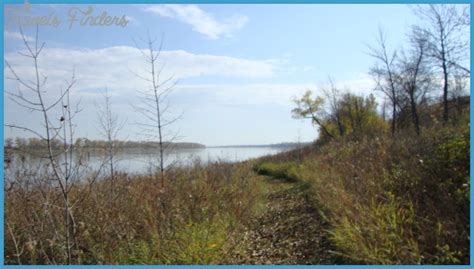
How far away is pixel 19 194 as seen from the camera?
5473 millimetres

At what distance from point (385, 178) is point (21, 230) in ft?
17.0

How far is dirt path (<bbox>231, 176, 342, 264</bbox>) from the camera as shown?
17.7 feet

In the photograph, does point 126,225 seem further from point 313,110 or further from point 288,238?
point 313,110

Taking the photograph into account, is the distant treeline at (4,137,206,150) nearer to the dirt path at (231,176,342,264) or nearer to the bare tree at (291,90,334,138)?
the dirt path at (231,176,342,264)

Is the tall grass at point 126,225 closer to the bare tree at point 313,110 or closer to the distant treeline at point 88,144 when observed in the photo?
the distant treeline at point 88,144

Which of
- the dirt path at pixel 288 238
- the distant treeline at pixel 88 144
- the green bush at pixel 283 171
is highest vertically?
the distant treeline at pixel 88 144

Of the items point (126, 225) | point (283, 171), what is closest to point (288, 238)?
point (126, 225)

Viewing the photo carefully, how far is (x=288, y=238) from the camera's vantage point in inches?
252

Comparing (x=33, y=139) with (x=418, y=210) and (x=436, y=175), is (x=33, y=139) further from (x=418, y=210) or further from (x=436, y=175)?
(x=436, y=175)

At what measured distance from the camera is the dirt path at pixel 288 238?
5387 mm

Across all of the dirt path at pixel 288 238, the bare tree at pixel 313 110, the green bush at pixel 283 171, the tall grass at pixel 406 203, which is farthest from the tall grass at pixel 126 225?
the bare tree at pixel 313 110

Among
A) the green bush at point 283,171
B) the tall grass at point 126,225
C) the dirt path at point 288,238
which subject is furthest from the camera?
the green bush at point 283,171

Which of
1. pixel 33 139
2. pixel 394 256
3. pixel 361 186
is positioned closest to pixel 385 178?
pixel 361 186

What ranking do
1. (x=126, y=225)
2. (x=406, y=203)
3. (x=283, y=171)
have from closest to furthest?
(x=126, y=225) → (x=406, y=203) → (x=283, y=171)
